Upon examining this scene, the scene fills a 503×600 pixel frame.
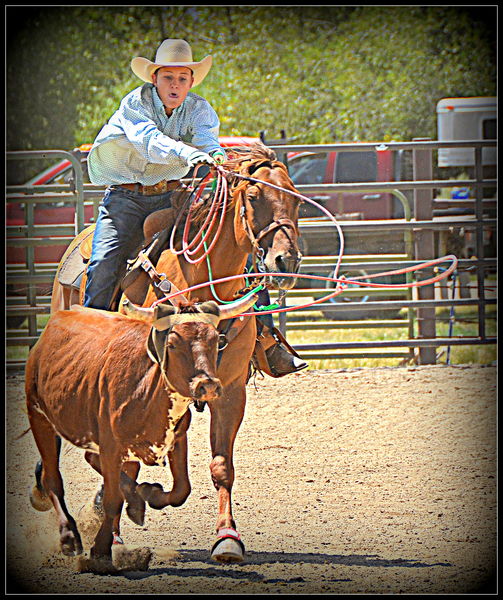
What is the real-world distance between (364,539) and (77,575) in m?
1.62

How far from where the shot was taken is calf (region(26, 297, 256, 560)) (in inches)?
173

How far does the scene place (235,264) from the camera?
17.1 ft

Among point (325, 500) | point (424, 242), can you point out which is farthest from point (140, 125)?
point (424, 242)

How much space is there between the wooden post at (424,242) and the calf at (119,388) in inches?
241

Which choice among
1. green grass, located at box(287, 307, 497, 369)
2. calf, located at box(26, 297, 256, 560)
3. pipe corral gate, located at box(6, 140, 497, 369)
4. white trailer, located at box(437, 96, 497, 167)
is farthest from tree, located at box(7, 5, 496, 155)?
calf, located at box(26, 297, 256, 560)

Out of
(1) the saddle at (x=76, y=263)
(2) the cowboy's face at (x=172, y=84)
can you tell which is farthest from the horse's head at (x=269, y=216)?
(1) the saddle at (x=76, y=263)

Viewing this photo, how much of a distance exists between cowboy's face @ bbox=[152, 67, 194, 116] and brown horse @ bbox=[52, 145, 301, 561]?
1.61ft

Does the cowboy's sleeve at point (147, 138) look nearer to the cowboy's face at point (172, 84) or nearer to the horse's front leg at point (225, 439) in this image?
the cowboy's face at point (172, 84)

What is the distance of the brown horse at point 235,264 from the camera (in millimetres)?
4988

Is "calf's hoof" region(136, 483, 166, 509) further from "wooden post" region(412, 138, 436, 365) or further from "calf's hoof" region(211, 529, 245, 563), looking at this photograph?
"wooden post" region(412, 138, 436, 365)

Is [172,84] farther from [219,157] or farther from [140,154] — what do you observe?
[219,157]

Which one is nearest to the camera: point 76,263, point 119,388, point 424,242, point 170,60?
point 119,388

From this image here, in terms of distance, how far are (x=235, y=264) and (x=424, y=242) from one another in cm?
580

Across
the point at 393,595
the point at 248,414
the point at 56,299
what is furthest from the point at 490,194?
the point at 393,595
